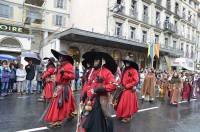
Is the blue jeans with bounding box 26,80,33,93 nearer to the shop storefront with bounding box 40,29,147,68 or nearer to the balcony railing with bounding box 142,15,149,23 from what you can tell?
the shop storefront with bounding box 40,29,147,68

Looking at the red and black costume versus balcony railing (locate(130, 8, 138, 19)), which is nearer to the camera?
the red and black costume

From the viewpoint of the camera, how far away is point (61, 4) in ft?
123

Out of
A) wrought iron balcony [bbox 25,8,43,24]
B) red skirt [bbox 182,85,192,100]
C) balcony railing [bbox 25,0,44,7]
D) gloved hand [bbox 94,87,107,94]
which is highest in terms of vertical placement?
balcony railing [bbox 25,0,44,7]

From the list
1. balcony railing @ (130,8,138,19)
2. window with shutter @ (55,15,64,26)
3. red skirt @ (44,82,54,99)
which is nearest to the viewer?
red skirt @ (44,82,54,99)

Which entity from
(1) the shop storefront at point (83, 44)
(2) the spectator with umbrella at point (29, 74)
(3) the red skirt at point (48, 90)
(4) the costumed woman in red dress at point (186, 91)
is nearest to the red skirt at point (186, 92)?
(4) the costumed woman in red dress at point (186, 91)

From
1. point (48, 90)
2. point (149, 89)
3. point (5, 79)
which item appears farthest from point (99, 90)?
point (149, 89)

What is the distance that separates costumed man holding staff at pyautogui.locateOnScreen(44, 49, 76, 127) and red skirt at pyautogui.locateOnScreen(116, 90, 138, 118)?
1.96 m

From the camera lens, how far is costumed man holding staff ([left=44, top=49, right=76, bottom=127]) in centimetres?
752

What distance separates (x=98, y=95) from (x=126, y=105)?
390cm

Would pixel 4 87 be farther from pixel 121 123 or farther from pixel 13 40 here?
pixel 13 40

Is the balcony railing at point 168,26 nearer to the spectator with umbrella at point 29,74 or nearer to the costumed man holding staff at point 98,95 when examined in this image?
the spectator with umbrella at point 29,74

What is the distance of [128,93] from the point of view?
949cm

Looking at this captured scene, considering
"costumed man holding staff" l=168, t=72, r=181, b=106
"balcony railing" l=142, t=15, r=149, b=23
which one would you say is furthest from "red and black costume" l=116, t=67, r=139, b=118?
"balcony railing" l=142, t=15, r=149, b=23

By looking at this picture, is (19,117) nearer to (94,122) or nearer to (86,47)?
(94,122)
